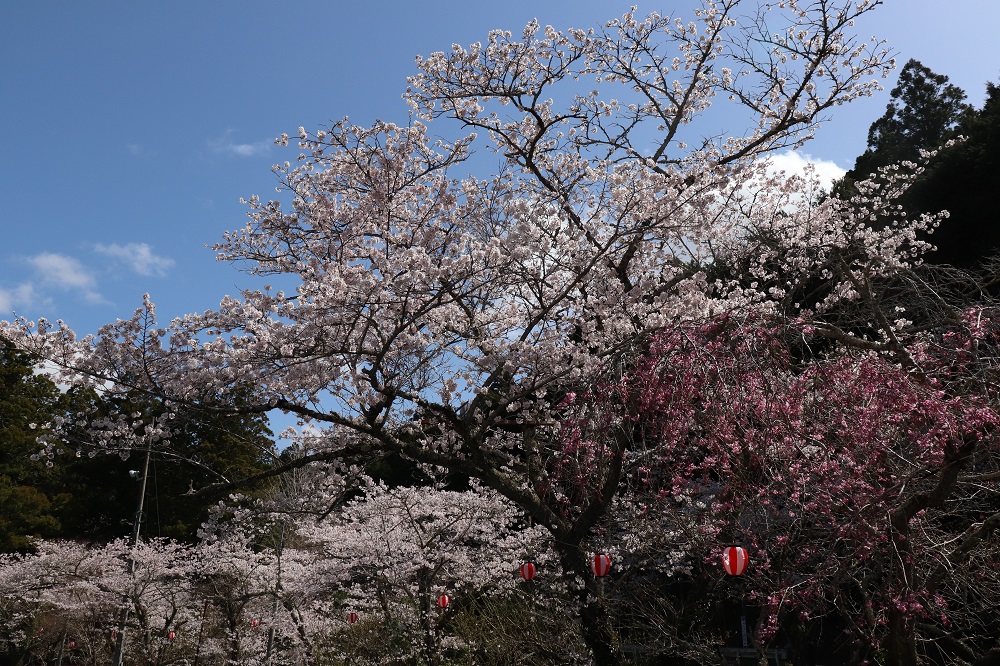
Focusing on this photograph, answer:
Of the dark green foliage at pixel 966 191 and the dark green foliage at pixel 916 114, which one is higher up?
the dark green foliage at pixel 916 114

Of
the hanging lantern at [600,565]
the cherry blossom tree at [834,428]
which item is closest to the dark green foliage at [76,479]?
the hanging lantern at [600,565]

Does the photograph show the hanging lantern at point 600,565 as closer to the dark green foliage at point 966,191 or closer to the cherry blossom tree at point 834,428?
the cherry blossom tree at point 834,428

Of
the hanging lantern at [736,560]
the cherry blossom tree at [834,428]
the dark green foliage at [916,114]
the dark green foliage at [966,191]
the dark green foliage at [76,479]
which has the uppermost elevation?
the dark green foliage at [916,114]

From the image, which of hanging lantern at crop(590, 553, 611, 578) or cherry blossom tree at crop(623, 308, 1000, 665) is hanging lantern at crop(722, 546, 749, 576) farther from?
hanging lantern at crop(590, 553, 611, 578)

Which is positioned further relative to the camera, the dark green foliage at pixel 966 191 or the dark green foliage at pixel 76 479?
the dark green foliage at pixel 76 479

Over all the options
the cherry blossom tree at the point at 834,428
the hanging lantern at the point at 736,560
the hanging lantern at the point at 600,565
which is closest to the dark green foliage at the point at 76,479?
the hanging lantern at the point at 600,565

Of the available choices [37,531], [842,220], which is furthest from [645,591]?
[37,531]

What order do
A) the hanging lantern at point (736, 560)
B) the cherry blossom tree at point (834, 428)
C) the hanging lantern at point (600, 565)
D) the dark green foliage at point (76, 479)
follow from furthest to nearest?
1. the dark green foliage at point (76, 479)
2. the hanging lantern at point (600, 565)
3. the hanging lantern at point (736, 560)
4. the cherry blossom tree at point (834, 428)

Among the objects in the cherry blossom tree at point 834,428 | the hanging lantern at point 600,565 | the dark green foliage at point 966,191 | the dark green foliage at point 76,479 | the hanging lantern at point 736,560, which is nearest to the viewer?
the cherry blossom tree at point 834,428

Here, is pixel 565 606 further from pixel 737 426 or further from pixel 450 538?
pixel 737 426

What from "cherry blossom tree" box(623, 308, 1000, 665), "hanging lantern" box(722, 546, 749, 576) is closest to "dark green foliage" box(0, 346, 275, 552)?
"hanging lantern" box(722, 546, 749, 576)

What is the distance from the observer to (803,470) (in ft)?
14.1

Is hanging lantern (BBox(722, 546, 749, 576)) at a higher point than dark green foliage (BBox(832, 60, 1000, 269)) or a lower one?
lower

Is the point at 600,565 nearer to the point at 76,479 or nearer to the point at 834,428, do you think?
the point at 834,428
